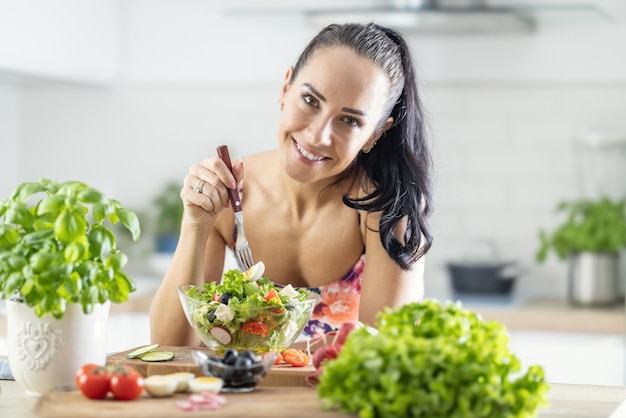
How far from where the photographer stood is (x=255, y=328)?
1600mm

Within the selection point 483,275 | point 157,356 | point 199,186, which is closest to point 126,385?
point 157,356

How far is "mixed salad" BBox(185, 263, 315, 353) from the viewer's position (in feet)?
5.23

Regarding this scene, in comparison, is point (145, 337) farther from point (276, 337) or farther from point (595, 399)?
point (595, 399)

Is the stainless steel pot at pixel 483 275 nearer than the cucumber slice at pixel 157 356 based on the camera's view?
No

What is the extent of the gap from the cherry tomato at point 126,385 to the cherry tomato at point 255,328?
30 cm

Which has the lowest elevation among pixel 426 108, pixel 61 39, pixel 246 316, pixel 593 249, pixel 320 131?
pixel 246 316

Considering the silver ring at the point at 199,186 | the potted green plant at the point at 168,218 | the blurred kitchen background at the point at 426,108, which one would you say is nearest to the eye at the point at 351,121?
the silver ring at the point at 199,186

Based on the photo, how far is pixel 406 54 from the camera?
6.43 ft

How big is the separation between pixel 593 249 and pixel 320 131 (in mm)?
1960

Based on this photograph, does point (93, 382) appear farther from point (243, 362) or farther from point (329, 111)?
point (329, 111)

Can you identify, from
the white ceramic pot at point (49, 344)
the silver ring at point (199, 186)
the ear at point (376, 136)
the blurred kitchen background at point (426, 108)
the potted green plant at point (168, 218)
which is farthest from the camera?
the potted green plant at point (168, 218)

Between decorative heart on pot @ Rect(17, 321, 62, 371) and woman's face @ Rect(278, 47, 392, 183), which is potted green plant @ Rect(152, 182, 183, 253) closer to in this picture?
woman's face @ Rect(278, 47, 392, 183)

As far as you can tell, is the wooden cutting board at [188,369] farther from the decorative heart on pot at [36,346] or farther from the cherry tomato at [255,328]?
the decorative heart on pot at [36,346]

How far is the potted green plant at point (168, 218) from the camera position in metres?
3.91
